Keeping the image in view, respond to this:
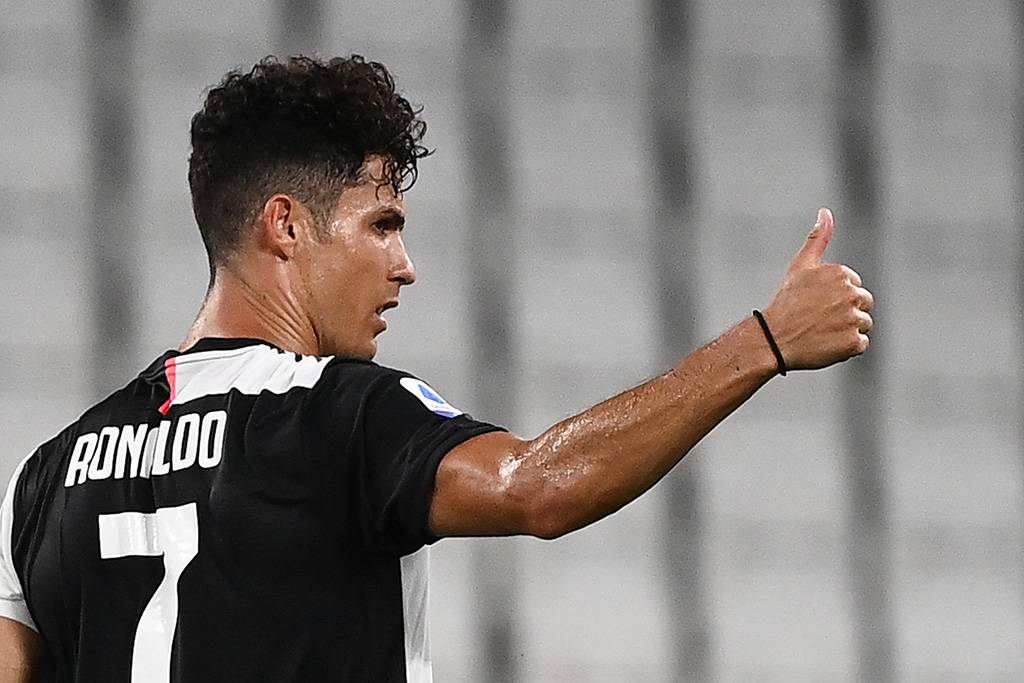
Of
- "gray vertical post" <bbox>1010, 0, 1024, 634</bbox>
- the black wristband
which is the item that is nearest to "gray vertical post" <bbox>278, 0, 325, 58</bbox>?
"gray vertical post" <bbox>1010, 0, 1024, 634</bbox>

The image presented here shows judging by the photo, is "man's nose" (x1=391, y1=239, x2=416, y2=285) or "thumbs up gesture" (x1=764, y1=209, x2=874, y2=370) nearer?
"thumbs up gesture" (x1=764, y1=209, x2=874, y2=370)

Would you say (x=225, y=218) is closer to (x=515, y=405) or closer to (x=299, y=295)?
(x=299, y=295)

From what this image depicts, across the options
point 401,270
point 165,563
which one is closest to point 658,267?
point 401,270

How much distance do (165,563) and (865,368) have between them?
10.0 ft

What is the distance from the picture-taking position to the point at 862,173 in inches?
173

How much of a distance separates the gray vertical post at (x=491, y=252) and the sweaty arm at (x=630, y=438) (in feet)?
8.41

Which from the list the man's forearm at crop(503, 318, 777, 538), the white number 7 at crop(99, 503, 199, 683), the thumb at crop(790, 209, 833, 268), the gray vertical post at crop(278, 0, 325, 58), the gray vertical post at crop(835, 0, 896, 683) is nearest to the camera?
the man's forearm at crop(503, 318, 777, 538)

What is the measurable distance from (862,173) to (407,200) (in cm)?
135

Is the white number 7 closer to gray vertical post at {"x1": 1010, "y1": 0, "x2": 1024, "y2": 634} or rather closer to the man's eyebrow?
the man's eyebrow

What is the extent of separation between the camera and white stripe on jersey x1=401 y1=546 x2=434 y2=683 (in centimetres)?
161

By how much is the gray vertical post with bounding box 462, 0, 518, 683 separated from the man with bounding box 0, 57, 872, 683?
218 centimetres

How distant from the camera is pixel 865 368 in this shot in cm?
431

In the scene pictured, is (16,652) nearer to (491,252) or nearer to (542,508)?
(542,508)

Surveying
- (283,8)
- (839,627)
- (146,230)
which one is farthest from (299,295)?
(839,627)
